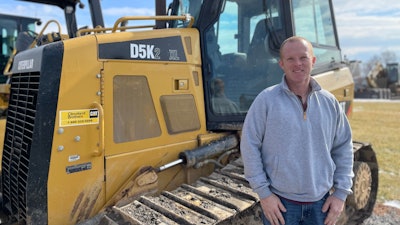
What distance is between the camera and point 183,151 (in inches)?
128

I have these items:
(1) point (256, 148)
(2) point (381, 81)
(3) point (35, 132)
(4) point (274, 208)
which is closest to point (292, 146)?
(1) point (256, 148)

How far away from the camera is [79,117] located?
8.91ft

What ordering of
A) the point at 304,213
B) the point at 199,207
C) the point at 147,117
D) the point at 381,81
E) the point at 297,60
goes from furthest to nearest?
the point at 381,81 → the point at 147,117 → the point at 199,207 → the point at 304,213 → the point at 297,60

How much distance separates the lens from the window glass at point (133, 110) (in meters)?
2.90

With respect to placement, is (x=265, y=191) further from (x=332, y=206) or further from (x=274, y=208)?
(x=332, y=206)

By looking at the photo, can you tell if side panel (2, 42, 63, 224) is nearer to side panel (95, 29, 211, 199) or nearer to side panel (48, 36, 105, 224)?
side panel (48, 36, 105, 224)

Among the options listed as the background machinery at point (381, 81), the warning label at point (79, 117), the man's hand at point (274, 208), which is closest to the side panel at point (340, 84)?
the man's hand at point (274, 208)

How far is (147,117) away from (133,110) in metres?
0.14

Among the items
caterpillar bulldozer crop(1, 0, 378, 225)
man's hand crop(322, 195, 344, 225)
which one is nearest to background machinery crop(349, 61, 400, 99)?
caterpillar bulldozer crop(1, 0, 378, 225)

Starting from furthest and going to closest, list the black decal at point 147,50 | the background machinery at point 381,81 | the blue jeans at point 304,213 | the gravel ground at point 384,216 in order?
the background machinery at point 381,81
the gravel ground at point 384,216
the black decal at point 147,50
the blue jeans at point 304,213

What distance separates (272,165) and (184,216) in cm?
75

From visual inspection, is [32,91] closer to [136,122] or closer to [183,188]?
[136,122]

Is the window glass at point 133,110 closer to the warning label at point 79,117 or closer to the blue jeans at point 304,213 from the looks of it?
the warning label at point 79,117

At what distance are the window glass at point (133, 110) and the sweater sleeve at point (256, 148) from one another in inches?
45.7
